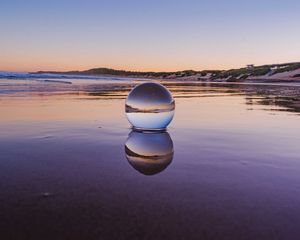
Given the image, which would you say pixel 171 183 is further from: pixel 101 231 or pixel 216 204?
pixel 101 231

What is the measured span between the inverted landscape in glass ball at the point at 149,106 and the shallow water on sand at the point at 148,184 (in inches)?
10.6

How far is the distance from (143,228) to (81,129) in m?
4.15

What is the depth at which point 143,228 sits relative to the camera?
2.16m

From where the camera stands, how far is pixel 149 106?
216 inches

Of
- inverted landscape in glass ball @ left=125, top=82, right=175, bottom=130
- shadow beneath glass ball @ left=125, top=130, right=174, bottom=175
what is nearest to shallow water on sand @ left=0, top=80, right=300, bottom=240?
shadow beneath glass ball @ left=125, top=130, right=174, bottom=175

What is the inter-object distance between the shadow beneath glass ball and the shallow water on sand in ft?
0.04

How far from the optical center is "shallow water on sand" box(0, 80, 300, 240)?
2184mm

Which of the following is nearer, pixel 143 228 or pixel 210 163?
pixel 143 228

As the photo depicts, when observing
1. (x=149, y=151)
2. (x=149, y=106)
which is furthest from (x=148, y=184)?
(x=149, y=106)

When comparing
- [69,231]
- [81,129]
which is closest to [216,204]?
[69,231]

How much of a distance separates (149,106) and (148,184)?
2553mm

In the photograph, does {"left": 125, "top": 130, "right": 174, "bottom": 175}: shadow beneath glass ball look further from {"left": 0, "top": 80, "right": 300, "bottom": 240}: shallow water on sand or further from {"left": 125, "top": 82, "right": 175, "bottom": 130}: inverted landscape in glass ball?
{"left": 125, "top": 82, "right": 175, "bottom": 130}: inverted landscape in glass ball

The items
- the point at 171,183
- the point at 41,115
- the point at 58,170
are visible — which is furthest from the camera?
the point at 41,115

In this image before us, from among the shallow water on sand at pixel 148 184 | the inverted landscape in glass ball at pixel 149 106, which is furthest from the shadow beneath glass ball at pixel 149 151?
the inverted landscape in glass ball at pixel 149 106
